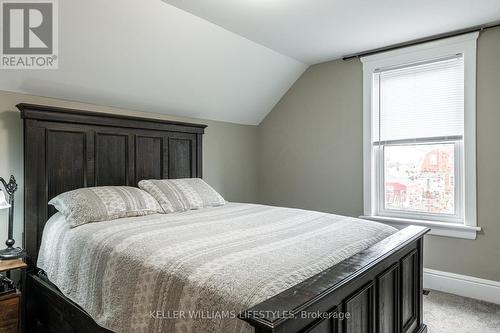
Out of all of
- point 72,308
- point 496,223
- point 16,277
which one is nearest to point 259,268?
point 72,308

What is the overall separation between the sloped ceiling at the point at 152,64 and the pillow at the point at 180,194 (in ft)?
2.94

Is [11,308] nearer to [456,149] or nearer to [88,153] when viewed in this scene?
[88,153]

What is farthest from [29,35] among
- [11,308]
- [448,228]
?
[448,228]

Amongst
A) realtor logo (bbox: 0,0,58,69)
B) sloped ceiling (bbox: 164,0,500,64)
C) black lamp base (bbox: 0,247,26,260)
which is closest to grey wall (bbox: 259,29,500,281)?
sloped ceiling (bbox: 164,0,500,64)

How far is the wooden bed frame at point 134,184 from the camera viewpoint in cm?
113

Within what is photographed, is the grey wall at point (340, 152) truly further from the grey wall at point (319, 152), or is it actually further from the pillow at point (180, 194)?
the pillow at point (180, 194)

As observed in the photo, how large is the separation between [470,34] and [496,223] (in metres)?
1.71

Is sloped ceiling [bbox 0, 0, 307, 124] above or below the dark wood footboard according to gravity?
above

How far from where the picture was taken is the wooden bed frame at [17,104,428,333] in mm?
1126

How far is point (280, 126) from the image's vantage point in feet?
14.0

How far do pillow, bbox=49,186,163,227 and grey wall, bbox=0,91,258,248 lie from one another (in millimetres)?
422

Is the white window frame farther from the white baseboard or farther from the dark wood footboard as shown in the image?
the dark wood footboard

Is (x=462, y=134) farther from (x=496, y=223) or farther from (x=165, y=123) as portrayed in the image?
(x=165, y=123)

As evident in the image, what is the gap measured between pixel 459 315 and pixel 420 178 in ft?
4.20
